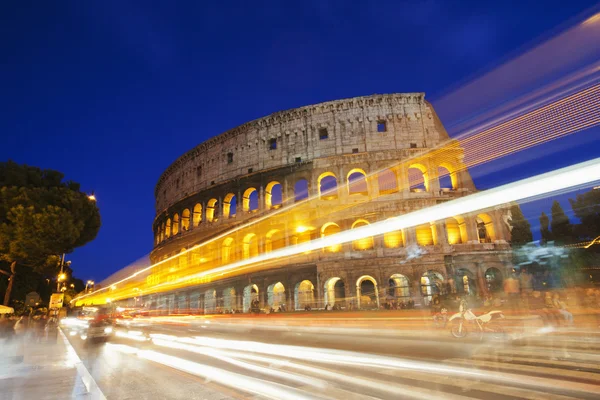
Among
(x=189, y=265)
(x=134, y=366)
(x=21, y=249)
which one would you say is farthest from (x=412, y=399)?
(x=189, y=265)

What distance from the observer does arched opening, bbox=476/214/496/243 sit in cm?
2363

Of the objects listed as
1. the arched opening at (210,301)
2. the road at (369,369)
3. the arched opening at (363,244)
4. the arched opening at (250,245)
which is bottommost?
the road at (369,369)

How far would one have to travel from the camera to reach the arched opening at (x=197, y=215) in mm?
32494

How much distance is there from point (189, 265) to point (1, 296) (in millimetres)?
14554

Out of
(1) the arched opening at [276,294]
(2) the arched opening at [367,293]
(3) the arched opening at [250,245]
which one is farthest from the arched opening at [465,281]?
(3) the arched opening at [250,245]

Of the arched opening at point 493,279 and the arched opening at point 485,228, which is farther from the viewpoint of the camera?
the arched opening at point 485,228

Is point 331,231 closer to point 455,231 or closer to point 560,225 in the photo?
point 455,231

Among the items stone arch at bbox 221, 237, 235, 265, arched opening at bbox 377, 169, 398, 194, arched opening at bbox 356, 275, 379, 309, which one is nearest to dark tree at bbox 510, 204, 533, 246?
arched opening at bbox 377, 169, 398, 194

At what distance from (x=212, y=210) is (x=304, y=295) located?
12.3 meters

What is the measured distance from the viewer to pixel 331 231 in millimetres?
25281

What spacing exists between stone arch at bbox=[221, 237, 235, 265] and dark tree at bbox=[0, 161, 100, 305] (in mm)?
10185

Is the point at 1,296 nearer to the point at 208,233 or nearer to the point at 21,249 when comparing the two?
the point at 21,249

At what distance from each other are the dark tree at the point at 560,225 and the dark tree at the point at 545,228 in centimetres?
39

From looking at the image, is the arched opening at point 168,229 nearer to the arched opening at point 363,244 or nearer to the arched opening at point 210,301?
the arched opening at point 210,301
